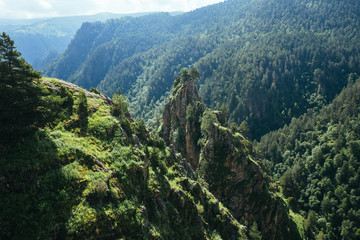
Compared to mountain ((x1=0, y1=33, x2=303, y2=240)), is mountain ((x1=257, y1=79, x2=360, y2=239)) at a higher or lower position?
lower

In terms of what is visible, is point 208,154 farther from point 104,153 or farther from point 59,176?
point 59,176

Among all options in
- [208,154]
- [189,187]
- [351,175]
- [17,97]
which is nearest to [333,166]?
[351,175]

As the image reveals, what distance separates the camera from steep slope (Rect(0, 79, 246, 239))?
19.6 meters

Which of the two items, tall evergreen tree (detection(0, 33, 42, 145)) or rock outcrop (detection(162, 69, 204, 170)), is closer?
tall evergreen tree (detection(0, 33, 42, 145))

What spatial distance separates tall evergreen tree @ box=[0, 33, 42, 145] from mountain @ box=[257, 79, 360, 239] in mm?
108625

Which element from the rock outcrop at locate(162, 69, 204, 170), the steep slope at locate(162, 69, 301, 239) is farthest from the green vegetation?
the rock outcrop at locate(162, 69, 204, 170)

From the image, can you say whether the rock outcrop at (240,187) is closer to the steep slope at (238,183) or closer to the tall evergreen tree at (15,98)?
the steep slope at (238,183)

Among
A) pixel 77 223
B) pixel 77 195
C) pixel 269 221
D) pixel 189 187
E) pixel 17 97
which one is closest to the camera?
pixel 77 223

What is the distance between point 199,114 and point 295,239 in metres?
60.0

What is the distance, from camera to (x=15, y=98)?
78.0ft

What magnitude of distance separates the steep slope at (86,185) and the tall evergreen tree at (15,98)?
48.7 inches

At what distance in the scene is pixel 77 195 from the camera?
72.6 feet

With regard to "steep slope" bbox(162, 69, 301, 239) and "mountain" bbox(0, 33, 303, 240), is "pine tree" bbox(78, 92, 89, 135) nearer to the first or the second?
"mountain" bbox(0, 33, 303, 240)

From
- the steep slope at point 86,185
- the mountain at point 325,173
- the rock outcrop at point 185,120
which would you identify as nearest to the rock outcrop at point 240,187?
the rock outcrop at point 185,120
